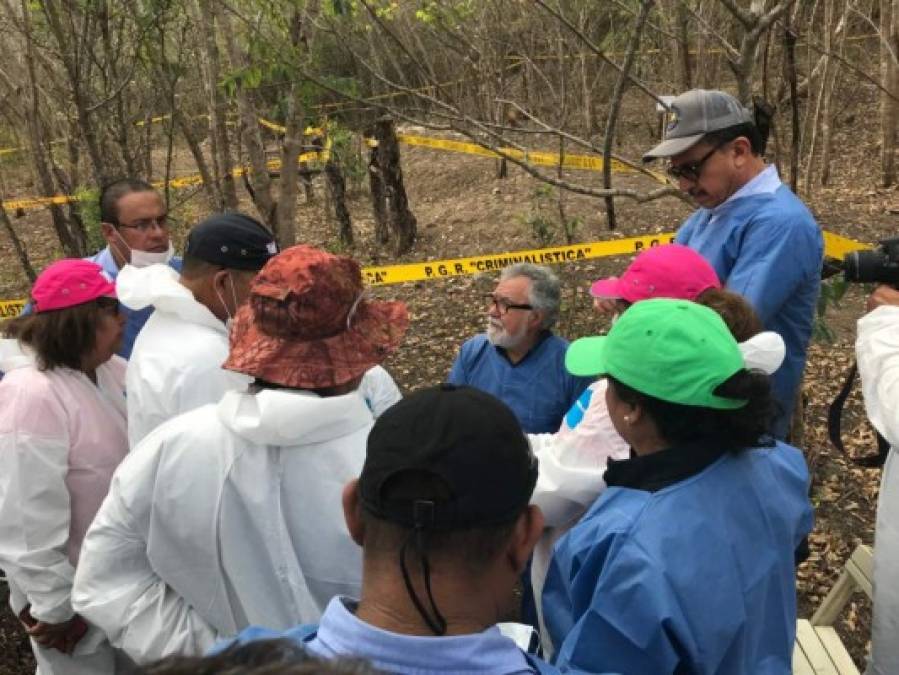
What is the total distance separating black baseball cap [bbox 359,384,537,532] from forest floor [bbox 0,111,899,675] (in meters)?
2.81

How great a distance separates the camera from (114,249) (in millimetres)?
3605

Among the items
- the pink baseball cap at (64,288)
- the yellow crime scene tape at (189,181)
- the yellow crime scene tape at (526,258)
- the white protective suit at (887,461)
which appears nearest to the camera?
the white protective suit at (887,461)

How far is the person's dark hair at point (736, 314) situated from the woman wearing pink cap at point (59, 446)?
6.06 ft

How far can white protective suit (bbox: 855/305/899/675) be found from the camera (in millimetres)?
1815

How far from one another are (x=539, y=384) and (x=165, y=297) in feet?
5.06

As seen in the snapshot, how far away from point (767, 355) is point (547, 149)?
523 inches

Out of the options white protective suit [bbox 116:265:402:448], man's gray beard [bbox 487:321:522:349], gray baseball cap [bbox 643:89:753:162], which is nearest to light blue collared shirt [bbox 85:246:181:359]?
white protective suit [bbox 116:265:402:448]

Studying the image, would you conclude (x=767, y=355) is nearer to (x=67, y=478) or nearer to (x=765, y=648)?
(x=765, y=648)

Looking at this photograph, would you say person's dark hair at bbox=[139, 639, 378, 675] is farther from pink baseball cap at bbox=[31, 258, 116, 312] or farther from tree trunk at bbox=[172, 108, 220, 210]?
tree trunk at bbox=[172, 108, 220, 210]

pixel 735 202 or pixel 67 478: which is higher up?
pixel 735 202

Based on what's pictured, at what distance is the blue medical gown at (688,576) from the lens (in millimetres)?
1465

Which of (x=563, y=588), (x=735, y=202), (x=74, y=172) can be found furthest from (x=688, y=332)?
(x=74, y=172)

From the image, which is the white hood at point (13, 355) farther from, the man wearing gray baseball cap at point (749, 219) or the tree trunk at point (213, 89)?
the tree trunk at point (213, 89)

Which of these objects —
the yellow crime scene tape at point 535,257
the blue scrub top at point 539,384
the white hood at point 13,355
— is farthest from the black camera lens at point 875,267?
the yellow crime scene tape at point 535,257
